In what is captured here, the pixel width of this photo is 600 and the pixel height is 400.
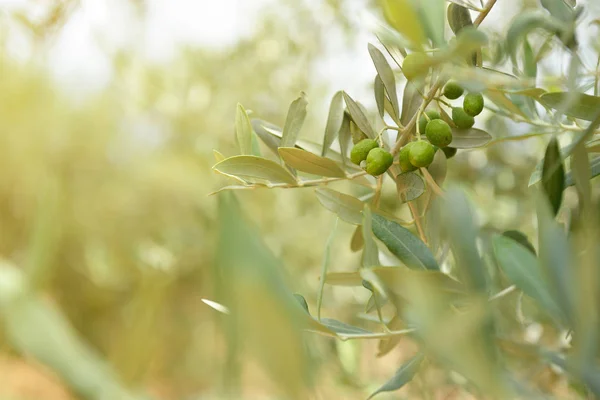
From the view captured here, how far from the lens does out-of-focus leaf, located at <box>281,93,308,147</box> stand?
27 cm

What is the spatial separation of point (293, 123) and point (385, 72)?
5 centimetres

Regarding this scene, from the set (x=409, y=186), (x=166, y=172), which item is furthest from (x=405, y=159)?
(x=166, y=172)

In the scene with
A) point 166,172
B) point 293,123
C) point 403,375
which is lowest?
point 166,172

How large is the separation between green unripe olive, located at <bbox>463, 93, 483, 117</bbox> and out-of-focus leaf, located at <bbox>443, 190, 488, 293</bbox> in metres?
0.11

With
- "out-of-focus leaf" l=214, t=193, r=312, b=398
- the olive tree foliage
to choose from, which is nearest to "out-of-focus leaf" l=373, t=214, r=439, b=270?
the olive tree foliage

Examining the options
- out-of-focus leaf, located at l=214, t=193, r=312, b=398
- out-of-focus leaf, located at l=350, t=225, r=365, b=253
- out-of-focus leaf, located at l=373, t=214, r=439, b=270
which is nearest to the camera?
out-of-focus leaf, located at l=214, t=193, r=312, b=398

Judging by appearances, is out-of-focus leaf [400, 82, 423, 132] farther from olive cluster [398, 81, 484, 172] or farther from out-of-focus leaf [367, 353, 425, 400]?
out-of-focus leaf [367, 353, 425, 400]

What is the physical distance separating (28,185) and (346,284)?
263 centimetres

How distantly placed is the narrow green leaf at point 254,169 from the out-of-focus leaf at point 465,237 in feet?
0.40

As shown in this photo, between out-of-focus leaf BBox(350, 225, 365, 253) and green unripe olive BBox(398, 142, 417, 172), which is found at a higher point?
green unripe olive BBox(398, 142, 417, 172)

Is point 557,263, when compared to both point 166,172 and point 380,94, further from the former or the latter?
point 166,172

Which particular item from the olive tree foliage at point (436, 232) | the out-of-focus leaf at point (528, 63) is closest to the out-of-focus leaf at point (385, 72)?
the olive tree foliage at point (436, 232)

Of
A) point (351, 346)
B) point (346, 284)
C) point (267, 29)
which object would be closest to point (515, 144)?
point (351, 346)

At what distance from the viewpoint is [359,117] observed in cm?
26
